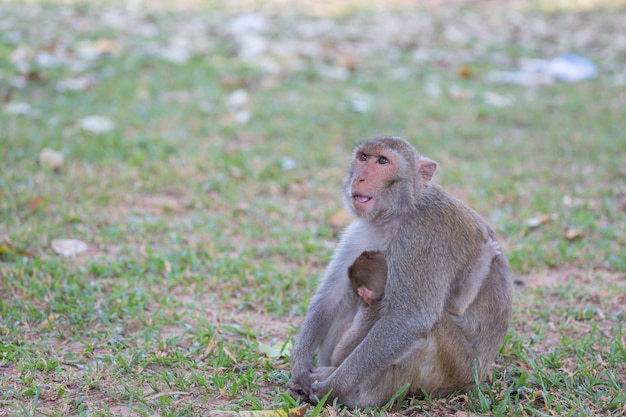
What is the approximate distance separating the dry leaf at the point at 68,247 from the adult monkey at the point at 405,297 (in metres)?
2.07

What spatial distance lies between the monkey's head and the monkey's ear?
0.12 feet

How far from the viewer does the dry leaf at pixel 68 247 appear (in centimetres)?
521

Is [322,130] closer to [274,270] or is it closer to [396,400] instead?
[274,270]

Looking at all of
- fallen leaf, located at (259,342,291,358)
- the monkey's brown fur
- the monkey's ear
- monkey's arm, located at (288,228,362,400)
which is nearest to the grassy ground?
fallen leaf, located at (259,342,291,358)

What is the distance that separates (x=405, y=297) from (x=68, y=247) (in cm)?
270

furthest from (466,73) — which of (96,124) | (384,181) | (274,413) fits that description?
(274,413)

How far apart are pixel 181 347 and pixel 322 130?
424cm

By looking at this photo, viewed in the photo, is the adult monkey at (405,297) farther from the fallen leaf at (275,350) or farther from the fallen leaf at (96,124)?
the fallen leaf at (96,124)

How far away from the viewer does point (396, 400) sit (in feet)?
11.9

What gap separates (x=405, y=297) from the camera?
3.57 metres

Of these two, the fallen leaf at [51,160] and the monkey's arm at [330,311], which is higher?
the monkey's arm at [330,311]

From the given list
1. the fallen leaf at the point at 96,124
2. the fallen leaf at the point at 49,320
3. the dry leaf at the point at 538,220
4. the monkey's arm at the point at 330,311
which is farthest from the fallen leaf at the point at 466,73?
the fallen leaf at the point at 49,320

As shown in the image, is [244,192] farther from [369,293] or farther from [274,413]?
[274,413]

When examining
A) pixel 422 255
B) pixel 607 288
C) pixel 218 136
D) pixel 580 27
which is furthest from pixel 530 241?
pixel 580 27
